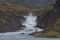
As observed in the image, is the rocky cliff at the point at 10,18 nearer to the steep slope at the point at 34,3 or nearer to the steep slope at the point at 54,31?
the steep slope at the point at 34,3

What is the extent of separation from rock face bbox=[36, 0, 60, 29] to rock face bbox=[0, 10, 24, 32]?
558 cm

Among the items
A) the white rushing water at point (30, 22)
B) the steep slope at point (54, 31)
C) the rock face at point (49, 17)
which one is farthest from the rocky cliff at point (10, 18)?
the steep slope at point (54, 31)

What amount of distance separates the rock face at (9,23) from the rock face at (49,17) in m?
5.58

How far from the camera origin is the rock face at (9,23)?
299ft

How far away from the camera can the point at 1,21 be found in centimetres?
9475

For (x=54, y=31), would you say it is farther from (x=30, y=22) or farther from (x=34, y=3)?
(x=34, y=3)

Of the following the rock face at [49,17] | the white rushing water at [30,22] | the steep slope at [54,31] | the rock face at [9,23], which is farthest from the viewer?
the white rushing water at [30,22]

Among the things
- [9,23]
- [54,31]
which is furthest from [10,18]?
[54,31]

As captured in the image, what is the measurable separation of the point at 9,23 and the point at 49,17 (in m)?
11.1

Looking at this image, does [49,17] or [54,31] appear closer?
[54,31]

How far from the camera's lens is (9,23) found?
310 ft

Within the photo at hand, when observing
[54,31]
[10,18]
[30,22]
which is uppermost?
[10,18]

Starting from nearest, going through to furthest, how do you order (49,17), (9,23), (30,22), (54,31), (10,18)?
(54,31) → (9,23) → (10,18) → (49,17) → (30,22)

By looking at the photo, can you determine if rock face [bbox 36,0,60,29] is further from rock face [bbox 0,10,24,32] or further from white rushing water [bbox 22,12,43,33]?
rock face [bbox 0,10,24,32]
